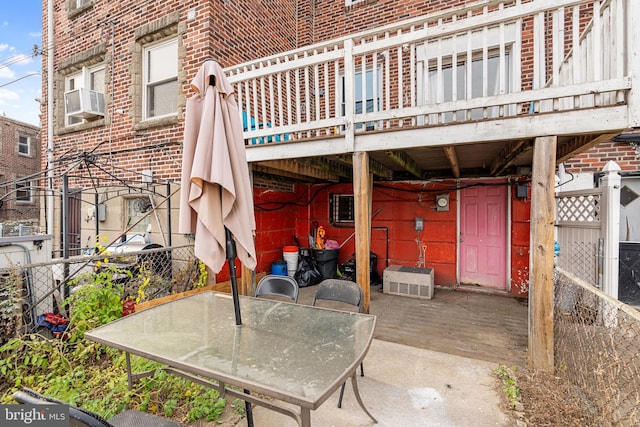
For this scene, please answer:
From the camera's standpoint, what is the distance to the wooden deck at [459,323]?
344 centimetres

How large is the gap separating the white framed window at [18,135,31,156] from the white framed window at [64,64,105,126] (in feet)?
39.6

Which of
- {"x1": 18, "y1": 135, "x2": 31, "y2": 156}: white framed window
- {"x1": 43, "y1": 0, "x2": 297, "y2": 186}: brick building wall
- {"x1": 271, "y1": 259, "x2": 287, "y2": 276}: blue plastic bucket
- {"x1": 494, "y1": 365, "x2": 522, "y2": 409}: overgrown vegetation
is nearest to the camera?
{"x1": 494, "y1": 365, "x2": 522, "y2": 409}: overgrown vegetation

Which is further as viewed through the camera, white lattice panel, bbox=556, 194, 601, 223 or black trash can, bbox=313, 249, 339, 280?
black trash can, bbox=313, 249, 339, 280

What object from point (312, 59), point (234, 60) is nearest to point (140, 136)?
point (234, 60)

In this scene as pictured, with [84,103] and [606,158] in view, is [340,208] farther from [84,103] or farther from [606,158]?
[84,103]

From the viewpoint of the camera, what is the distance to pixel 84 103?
18.8ft

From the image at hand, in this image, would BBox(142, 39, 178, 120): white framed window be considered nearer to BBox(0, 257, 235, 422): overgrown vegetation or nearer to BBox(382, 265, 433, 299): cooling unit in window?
BBox(0, 257, 235, 422): overgrown vegetation

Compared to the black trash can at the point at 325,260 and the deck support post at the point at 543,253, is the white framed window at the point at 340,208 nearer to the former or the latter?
the black trash can at the point at 325,260

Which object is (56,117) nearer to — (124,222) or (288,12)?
(124,222)

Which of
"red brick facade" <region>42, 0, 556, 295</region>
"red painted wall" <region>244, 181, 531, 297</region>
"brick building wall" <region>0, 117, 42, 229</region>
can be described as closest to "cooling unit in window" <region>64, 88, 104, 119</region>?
"red brick facade" <region>42, 0, 556, 295</region>

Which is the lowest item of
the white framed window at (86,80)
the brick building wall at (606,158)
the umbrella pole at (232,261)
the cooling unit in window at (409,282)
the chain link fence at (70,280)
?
the cooling unit in window at (409,282)

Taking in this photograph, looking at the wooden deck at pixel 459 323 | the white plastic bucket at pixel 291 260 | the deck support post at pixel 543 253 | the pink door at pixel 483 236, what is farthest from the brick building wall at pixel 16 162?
the deck support post at pixel 543 253

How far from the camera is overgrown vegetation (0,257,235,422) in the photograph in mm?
2406

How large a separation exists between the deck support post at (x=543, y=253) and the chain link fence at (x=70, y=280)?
14.8 feet
